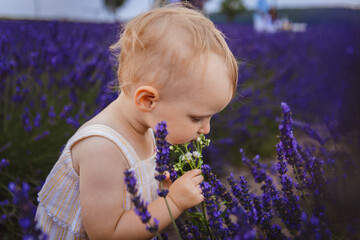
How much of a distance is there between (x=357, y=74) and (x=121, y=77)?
1038mm

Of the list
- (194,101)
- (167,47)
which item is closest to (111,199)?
(194,101)

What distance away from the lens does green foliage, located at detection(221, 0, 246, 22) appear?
4453 cm

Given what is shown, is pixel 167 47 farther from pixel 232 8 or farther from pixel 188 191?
pixel 232 8

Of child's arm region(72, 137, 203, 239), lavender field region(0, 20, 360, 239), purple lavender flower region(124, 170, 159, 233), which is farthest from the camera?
child's arm region(72, 137, 203, 239)

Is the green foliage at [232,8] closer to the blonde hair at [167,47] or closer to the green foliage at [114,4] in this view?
the green foliage at [114,4]

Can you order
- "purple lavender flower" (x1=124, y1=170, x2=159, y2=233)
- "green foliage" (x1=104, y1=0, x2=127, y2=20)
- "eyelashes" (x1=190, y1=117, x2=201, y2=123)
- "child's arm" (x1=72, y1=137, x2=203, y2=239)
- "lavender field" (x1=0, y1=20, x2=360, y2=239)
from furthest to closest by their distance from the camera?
"green foliage" (x1=104, y1=0, x2=127, y2=20) → "eyelashes" (x1=190, y1=117, x2=201, y2=123) → "child's arm" (x1=72, y1=137, x2=203, y2=239) → "lavender field" (x1=0, y1=20, x2=360, y2=239) → "purple lavender flower" (x1=124, y1=170, x2=159, y2=233)

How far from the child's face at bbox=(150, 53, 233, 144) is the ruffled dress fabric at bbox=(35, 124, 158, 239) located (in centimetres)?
18

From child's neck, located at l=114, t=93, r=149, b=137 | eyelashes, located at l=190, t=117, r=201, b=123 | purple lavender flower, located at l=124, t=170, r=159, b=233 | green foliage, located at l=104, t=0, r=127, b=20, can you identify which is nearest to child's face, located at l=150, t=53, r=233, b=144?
eyelashes, located at l=190, t=117, r=201, b=123

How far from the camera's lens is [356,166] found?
3.25 feet

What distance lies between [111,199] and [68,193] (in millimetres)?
296

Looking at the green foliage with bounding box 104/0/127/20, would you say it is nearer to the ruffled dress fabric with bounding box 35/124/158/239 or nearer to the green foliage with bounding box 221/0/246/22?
the green foliage with bounding box 221/0/246/22

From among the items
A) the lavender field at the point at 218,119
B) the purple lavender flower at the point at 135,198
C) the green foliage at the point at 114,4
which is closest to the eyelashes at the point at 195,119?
the lavender field at the point at 218,119

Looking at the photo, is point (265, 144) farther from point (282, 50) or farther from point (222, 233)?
point (282, 50)

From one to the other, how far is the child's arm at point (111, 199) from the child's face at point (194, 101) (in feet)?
0.54
